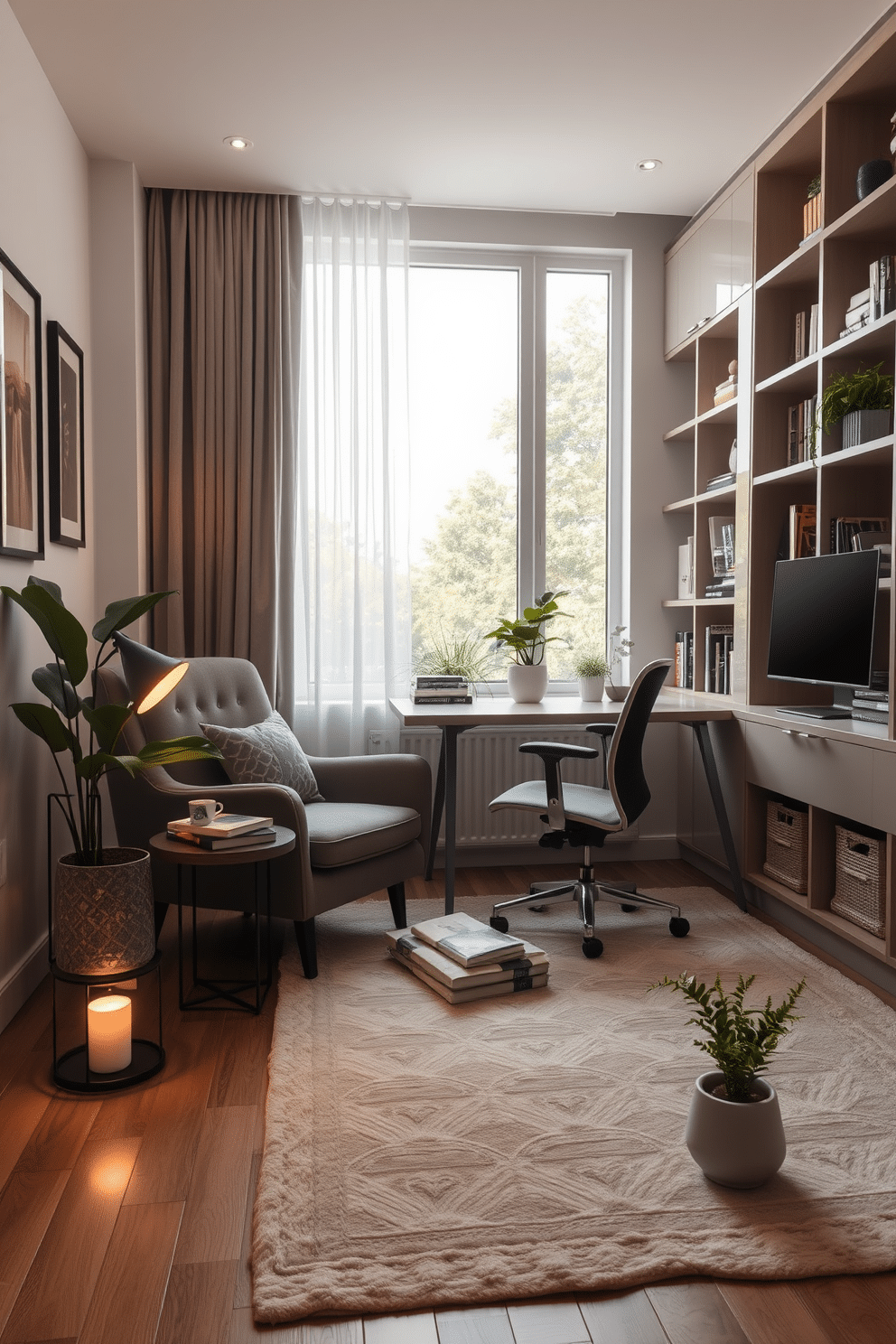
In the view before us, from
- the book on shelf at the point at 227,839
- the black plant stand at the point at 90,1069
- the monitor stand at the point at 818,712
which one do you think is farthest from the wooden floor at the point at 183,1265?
the monitor stand at the point at 818,712

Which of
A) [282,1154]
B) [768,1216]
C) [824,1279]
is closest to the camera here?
[824,1279]

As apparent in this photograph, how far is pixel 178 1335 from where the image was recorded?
1.43 metres

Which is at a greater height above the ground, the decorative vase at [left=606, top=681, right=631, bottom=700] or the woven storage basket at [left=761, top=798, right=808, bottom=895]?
the decorative vase at [left=606, top=681, right=631, bottom=700]

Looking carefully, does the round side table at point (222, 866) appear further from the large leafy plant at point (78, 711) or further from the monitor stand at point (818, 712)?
the monitor stand at point (818, 712)

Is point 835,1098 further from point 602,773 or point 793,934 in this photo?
point 602,773

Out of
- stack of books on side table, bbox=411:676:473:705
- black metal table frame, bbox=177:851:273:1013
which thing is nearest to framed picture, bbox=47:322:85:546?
black metal table frame, bbox=177:851:273:1013

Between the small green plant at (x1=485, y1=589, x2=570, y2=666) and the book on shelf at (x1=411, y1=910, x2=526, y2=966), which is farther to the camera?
the small green plant at (x1=485, y1=589, x2=570, y2=666)

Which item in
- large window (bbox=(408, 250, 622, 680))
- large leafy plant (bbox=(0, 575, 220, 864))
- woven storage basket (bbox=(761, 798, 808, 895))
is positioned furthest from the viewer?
large window (bbox=(408, 250, 622, 680))

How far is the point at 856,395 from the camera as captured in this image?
9.62ft

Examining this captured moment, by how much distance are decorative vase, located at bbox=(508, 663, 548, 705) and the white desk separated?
47 millimetres

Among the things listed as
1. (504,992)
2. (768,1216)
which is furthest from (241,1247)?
(504,992)

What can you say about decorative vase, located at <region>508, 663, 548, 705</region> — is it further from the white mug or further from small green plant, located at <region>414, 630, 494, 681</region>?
the white mug

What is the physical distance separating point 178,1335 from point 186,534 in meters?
3.10

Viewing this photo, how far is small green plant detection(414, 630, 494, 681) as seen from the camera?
4.10m
